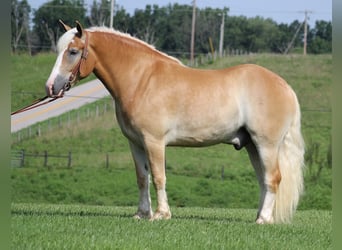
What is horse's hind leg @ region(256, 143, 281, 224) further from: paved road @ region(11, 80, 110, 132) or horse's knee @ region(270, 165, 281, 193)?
paved road @ region(11, 80, 110, 132)

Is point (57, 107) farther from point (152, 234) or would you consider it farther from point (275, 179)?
point (152, 234)

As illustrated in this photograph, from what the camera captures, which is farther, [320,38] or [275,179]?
[320,38]

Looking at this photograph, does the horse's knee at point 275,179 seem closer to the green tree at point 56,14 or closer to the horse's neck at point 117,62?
the horse's neck at point 117,62

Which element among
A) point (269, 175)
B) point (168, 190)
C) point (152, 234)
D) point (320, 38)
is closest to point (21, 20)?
point (320, 38)

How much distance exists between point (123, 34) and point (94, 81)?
45.0m

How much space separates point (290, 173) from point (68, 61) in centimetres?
330

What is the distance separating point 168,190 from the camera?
27.8 meters

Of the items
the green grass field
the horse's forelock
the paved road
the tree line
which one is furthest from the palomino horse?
the tree line

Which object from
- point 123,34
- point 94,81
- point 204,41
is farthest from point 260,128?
point 204,41

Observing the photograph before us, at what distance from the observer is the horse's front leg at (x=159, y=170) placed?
830 cm

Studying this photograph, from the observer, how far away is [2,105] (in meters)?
2.73

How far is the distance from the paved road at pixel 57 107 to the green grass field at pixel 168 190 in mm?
1005

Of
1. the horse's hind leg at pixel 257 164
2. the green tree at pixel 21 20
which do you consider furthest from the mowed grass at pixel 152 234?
the green tree at pixel 21 20

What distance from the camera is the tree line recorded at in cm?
6600
